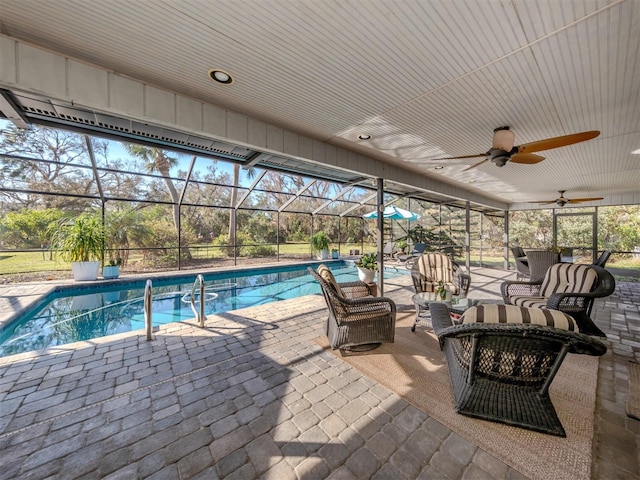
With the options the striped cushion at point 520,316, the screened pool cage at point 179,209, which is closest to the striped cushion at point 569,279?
the striped cushion at point 520,316

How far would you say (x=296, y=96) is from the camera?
2.88 meters

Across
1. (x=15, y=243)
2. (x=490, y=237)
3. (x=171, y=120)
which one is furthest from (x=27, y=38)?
(x=490, y=237)

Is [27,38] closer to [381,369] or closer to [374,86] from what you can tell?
[374,86]

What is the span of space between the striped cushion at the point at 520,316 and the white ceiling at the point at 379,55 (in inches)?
78.1

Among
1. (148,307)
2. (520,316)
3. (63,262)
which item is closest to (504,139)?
(520,316)

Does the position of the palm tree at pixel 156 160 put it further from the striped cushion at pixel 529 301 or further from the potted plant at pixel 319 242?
the striped cushion at pixel 529 301

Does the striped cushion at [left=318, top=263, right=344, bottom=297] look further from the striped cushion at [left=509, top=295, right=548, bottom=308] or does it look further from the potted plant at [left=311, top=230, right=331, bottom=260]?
the potted plant at [left=311, top=230, right=331, bottom=260]

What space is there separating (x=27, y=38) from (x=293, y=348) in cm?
369

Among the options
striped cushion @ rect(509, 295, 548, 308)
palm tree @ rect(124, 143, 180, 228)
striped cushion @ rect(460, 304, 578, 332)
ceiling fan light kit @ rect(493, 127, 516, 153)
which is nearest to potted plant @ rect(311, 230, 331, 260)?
palm tree @ rect(124, 143, 180, 228)

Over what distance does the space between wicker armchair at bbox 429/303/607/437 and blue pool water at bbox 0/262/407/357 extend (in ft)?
15.0

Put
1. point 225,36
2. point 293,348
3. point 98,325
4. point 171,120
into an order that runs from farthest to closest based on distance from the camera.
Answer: point 98,325 → point 293,348 → point 171,120 → point 225,36

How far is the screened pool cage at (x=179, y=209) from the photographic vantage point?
26.1 feet

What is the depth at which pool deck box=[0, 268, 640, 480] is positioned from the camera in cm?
156

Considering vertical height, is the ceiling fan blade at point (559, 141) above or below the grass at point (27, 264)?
above
